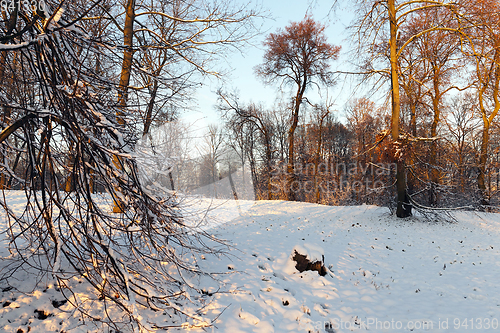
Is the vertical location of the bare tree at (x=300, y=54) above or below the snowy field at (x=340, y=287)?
above

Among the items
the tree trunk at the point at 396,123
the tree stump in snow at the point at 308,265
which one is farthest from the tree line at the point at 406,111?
the tree stump in snow at the point at 308,265

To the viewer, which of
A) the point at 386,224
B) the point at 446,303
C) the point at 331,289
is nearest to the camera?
the point at 446,303

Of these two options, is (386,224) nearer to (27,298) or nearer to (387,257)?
(387,257)

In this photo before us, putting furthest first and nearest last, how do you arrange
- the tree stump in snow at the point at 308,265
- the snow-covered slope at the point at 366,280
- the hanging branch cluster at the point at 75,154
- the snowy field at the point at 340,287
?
the tree stump in snow at the point at 308,265, the snow-covered slope at the point at 366,280, the snowy field at the point at 340,287, the hanging branch cluster at the point at 75,154

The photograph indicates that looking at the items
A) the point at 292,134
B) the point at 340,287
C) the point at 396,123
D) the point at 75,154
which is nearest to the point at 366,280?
the point at 340,287

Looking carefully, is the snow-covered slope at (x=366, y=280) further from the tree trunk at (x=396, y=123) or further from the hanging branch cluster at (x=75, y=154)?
the hanging branch cluster at (x=75, y=154)

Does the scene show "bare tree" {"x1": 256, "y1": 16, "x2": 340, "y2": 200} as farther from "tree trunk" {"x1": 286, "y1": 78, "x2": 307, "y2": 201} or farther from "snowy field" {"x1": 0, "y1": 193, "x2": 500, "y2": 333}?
"snowy field" {"x1": 0, "y1": 193, "x2": 500, "y2": 333}

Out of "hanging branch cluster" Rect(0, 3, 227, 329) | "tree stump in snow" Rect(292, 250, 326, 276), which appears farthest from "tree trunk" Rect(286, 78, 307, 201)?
"hanging branch cluster" Rect(0, 3, 227, 329)

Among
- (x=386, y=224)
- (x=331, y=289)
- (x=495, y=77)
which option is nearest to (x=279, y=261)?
(x=331, y=289)

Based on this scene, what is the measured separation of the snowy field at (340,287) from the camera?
304cm

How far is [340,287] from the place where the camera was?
484cm

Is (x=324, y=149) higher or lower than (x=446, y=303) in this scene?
higher

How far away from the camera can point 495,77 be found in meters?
12.7

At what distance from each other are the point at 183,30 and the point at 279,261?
20.6ft
